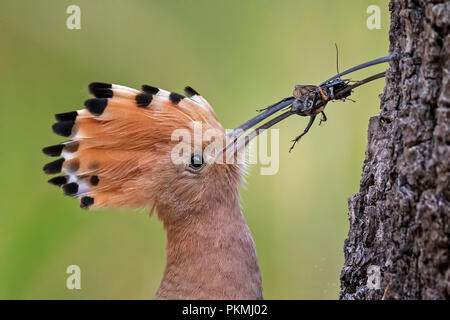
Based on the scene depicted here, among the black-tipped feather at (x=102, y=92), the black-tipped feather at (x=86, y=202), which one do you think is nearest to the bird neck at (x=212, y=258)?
the black-tipped feather at (x=86, y=202)

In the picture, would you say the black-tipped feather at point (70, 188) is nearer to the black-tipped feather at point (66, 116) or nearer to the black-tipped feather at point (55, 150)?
the black-tipped feather at point (55, 150)

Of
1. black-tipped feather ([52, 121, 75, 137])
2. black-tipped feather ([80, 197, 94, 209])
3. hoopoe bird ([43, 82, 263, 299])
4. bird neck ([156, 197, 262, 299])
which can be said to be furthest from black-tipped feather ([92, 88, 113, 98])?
bird neck ([156, 197, 262, 299])

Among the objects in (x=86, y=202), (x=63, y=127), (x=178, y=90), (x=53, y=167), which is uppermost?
(x=178, y=90)

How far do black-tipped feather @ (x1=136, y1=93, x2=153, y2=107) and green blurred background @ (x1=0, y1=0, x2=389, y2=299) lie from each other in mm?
1400

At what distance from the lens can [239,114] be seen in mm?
3605

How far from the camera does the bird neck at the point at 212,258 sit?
2043mm

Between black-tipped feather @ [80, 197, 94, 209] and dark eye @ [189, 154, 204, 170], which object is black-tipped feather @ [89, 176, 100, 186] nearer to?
black-tipped feather @ [80, 197, 94, 209]

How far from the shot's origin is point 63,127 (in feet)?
6.63

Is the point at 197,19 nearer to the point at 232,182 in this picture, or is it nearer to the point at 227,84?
the point at 227,84

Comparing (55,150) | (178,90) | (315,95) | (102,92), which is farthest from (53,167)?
(178,90)

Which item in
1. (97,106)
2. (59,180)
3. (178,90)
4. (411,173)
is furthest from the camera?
(178,90)

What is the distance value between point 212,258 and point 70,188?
1.78 feet

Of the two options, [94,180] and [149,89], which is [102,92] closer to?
[149,89]

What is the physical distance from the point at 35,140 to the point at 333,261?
75.7 inches
